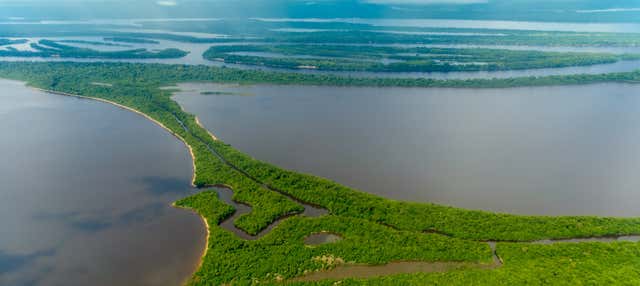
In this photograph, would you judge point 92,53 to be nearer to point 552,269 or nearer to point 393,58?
point 393,58

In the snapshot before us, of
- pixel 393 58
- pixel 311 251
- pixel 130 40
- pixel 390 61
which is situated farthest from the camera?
pixel 130 40

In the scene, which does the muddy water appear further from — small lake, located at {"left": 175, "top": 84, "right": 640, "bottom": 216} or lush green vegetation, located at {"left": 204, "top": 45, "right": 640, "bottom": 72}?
lush green vegetation, located at {"left": 204, "top": 45, "right": 640, "bottom": 72}

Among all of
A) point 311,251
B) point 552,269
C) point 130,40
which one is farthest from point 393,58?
point 130,40

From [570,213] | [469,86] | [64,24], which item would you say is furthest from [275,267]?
[64,24]

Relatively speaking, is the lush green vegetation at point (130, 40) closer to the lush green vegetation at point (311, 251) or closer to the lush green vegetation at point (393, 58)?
the lush green vegetation at point (393, 58)

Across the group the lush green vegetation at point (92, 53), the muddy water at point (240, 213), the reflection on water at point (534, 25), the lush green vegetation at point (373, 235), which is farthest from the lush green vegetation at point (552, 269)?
the reflection on water at point (534, 25)

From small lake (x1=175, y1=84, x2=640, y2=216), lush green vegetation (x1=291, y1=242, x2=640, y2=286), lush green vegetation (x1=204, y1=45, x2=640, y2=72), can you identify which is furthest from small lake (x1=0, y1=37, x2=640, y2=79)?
lush green vegetation (x1=291, y1=242, x2=640, y2=286)
